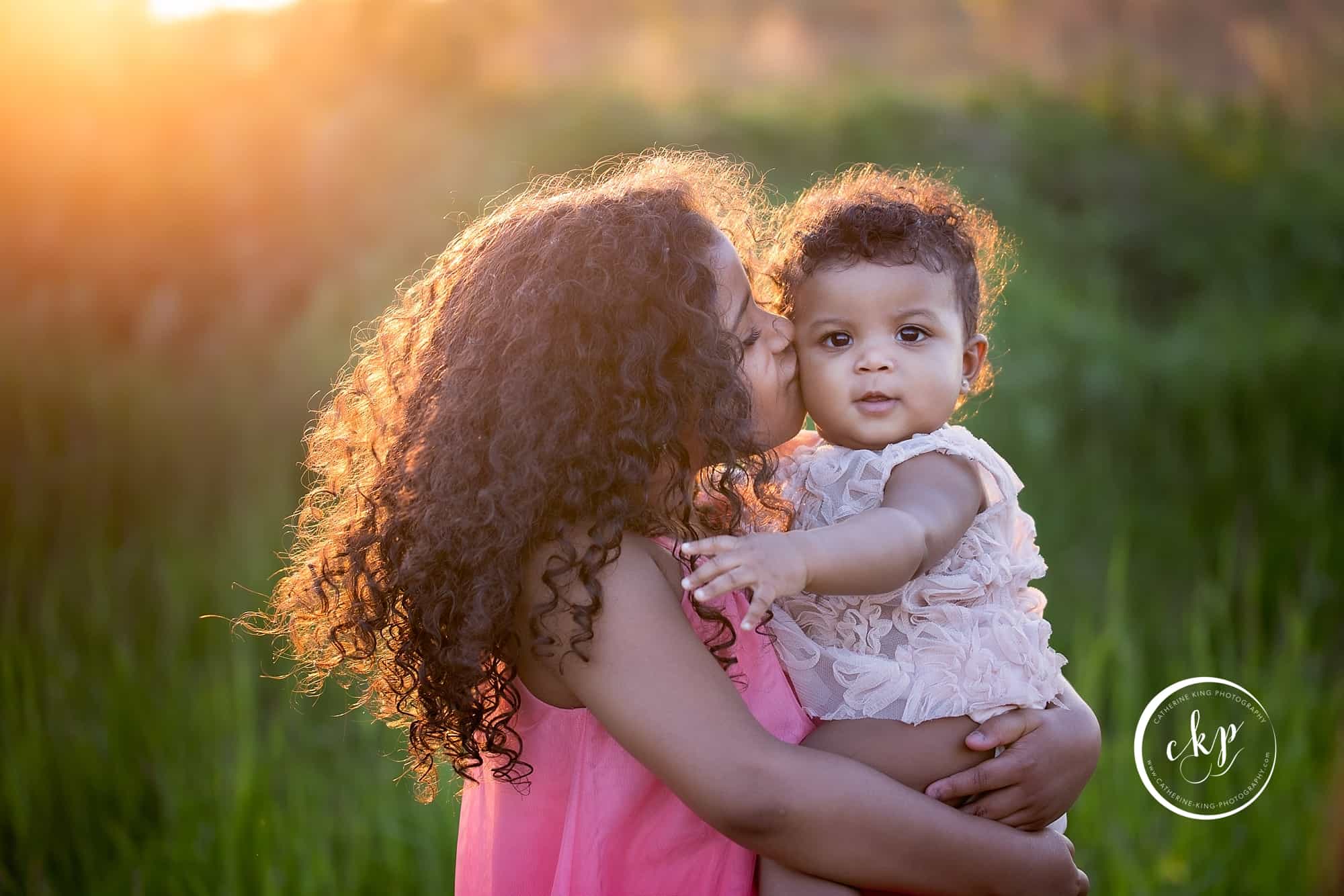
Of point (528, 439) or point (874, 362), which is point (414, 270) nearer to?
point (874, 362)

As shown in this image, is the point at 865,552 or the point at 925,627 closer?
the point at 865,552

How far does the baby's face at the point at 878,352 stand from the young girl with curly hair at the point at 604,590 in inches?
5.8

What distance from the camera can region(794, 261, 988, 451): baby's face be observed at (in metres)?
1.91

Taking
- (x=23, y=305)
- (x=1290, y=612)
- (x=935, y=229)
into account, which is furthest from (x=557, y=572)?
(x=23, y=305)

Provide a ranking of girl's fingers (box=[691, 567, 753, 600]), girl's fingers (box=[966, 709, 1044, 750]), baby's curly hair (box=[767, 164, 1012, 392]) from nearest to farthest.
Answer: girl's fingers (box=[691, 567, 753, 600]) < girl's fingers (box=[966, 709, 1044, 750]) < baby's curly hair (box=[767, 164, 1012, 392])

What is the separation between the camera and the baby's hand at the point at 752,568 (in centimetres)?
137

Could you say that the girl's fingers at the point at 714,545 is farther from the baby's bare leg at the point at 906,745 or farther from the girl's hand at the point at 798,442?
the girl's hand at the point at 798,442

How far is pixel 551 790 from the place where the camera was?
1662 mm

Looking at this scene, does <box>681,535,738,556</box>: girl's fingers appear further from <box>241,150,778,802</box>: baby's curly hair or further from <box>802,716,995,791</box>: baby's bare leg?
<box>802,716,995,791</box>: baby's bare leg

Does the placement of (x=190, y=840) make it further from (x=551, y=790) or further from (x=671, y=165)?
(x=671, y=165)

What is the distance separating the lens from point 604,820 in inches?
63.1

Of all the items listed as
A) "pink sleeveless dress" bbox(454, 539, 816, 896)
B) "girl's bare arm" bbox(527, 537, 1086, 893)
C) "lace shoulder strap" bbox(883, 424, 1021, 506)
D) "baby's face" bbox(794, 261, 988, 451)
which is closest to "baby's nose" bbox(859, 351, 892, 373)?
"baby's face" bbox(794, 261, 988, 451)

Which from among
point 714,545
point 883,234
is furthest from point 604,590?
point 883,234

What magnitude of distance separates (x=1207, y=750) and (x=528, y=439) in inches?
99.1
